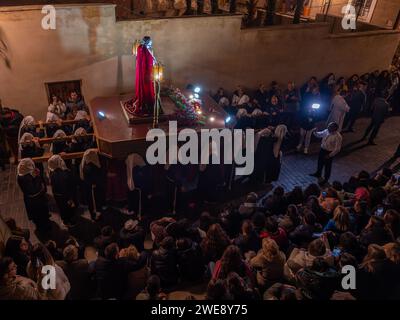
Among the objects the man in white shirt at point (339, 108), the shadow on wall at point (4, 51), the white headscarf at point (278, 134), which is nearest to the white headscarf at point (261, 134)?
the white headscarf at point (278, 134)

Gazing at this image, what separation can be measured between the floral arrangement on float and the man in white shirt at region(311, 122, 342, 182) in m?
3.35

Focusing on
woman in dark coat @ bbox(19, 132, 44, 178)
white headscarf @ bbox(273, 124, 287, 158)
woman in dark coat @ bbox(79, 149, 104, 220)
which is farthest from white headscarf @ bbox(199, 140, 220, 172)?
woman in dark coat @ bbox(19, 132, 44, 178)

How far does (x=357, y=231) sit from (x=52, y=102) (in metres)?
8.76

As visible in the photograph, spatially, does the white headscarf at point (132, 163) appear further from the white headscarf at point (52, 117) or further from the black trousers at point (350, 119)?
the black trousers at point (350, 119)

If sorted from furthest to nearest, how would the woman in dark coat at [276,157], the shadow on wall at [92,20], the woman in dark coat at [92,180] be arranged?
the shadow on wall at [92,20] → the woman in dark coat at [276,157] → the woman in dark coat at [92,180]

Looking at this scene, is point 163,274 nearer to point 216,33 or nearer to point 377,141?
point 216,33

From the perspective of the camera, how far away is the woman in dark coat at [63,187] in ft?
23.4

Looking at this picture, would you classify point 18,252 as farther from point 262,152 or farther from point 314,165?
point 314,165

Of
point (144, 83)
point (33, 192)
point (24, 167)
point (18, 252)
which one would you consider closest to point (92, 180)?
point (33, 192)

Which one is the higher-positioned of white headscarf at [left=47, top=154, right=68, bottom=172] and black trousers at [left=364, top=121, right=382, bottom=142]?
white headscarf at [left=47, top=154, right=68, bottom=172]

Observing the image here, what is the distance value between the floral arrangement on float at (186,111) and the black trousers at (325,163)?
11.2ft

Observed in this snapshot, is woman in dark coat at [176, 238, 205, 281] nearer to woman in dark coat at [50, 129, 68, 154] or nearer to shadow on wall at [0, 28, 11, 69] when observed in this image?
woman in dark coat at [50, 129, 68, 154]

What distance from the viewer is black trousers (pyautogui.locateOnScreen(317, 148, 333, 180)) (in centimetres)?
939

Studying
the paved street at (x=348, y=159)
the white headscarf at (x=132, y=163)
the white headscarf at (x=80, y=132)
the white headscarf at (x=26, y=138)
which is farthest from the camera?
the paved street at (x=348, y=159)
